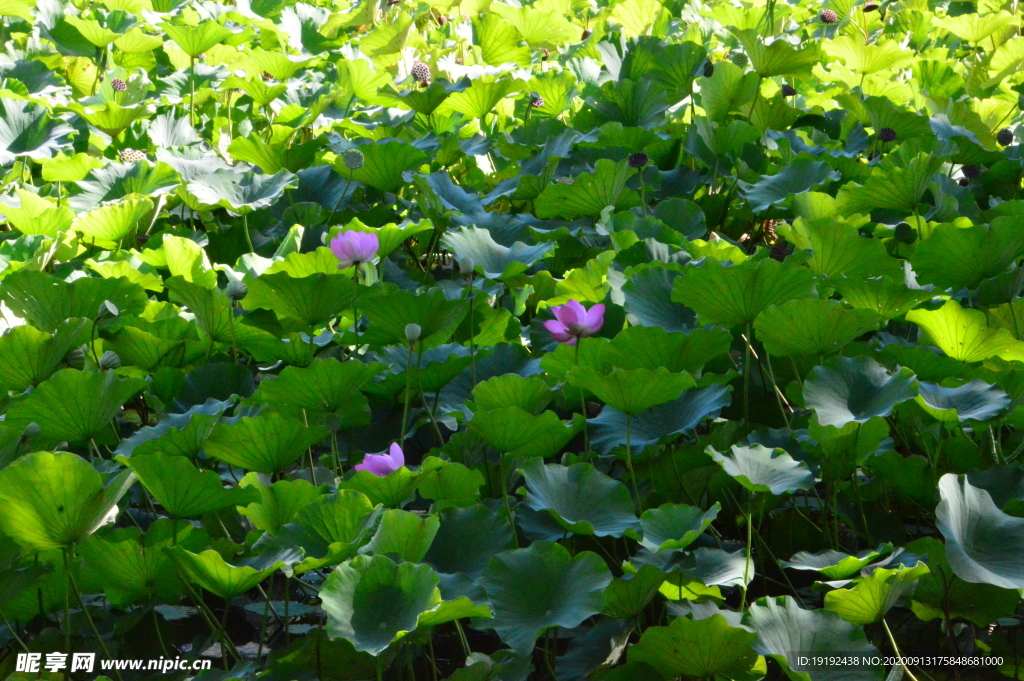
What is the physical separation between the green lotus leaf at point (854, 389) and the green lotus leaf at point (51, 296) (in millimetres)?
951

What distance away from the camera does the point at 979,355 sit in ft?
3.72

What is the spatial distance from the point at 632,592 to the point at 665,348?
0.33 metres

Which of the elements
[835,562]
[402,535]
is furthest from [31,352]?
[835,562]

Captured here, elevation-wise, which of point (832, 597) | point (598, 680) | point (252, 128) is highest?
point (832, 597)

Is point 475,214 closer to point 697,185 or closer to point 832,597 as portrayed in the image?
point 697,185

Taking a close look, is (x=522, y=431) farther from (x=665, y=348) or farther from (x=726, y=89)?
(x=726, y=89)

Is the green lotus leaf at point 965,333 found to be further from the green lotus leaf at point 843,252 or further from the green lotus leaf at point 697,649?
the green lotus leaf at point 697,649

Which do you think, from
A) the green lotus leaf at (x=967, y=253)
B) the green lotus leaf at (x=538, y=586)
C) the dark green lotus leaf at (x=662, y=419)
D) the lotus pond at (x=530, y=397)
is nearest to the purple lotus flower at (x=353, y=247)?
the lotus pond at (x=530, y=397)

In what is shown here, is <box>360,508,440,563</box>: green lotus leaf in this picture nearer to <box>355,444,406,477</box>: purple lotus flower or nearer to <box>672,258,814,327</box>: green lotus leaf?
<box>355,444,406,477</box>: purple lotus flower

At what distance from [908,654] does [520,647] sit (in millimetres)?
456

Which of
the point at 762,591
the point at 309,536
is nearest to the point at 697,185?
the point at 762,591

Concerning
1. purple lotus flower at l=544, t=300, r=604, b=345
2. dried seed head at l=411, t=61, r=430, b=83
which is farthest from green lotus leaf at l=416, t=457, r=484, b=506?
dried seed head at l=411, t=61, r=430, b=83

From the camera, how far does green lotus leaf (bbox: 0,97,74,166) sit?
6.54 ft

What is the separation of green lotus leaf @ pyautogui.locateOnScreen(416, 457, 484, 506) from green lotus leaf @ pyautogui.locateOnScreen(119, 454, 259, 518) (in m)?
0.18
